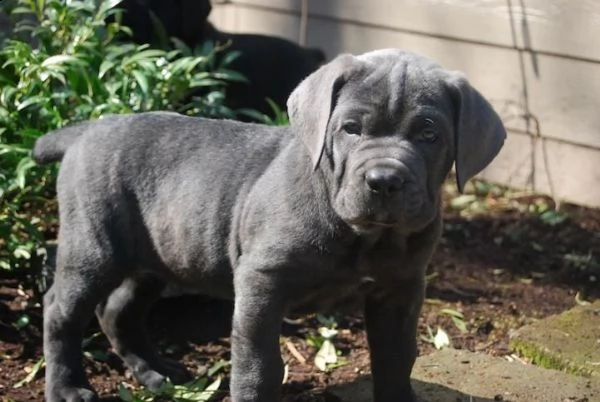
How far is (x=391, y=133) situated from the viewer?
144 inches

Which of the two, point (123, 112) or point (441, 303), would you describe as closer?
point (123, 112)

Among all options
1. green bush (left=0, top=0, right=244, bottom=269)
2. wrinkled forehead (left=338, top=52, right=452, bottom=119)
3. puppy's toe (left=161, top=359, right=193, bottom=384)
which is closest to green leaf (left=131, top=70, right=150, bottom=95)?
green bush (left=0, top=0, right=244, bottom=269)

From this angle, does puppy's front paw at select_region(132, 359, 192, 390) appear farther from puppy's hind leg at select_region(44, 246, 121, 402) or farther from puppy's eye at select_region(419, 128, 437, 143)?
puppy's eye at select_region(419, 128, 437, 143)

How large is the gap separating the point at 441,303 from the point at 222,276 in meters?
1.74

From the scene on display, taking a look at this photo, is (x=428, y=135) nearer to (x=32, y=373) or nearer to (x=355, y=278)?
(x=355, y=278)

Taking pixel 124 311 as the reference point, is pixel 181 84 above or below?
above

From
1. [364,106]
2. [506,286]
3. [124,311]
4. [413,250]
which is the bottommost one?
[506,286]

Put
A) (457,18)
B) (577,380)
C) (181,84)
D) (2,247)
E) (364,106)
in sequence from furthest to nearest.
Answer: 1. (457,18)
2. (181,84)
3. (2,247)
4. (577,380)
5. (364,106)

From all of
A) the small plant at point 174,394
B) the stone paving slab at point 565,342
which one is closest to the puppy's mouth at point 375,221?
the small plant at point 174,394

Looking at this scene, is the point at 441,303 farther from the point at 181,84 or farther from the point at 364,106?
the point at 364,106

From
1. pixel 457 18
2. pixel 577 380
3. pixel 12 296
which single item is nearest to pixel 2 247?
pixel 12 296

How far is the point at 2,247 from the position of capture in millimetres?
5098

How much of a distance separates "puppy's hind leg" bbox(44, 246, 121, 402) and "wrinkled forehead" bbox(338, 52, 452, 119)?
3.96 feet

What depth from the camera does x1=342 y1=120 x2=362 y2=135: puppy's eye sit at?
3.69 meters
